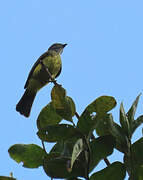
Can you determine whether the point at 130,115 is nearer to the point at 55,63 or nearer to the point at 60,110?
the point at 60,110

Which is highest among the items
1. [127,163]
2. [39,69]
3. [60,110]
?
[39,69]

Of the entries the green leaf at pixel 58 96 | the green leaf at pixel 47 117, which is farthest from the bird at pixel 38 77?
the green leaf at pixel 58 96

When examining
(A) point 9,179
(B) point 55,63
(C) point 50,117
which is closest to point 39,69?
(B) point 55,63

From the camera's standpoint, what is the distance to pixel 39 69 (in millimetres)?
7234

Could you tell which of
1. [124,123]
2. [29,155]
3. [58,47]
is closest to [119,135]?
[124,123]

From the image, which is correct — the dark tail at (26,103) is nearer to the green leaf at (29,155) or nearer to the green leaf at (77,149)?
the green leaf at (29,155)

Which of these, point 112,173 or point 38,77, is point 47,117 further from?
point 38,77

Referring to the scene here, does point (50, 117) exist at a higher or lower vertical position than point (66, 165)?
higher

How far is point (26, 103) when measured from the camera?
7.25 m

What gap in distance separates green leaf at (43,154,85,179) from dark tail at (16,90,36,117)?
5.78m

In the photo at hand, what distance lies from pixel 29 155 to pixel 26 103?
19.5 ft

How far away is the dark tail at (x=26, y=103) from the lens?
22.9 feet

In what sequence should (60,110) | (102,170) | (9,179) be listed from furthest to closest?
(60,110), (102,170), (9,179)

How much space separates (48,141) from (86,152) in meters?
0.24
